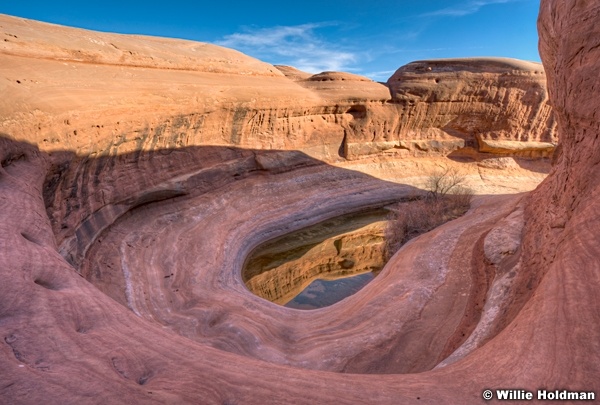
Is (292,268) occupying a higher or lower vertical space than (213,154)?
lower

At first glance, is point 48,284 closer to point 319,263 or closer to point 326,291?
point 326,291

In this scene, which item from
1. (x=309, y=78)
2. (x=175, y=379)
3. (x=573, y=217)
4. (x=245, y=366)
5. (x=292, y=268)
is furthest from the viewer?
(x=309, y=78)

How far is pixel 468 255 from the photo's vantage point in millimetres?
8336

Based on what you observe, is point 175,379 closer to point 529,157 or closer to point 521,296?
point 521,296

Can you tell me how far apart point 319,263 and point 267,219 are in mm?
2155

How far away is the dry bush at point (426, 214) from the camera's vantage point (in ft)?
37.9

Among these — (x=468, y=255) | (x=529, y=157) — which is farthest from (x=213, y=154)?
(x=529, y=157)

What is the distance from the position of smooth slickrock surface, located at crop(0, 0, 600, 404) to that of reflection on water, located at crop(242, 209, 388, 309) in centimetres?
54

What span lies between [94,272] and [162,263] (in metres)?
1.44

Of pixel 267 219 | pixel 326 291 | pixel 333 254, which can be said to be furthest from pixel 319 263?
pixel 267 219

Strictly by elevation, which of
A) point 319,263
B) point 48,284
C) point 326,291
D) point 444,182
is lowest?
point 326,291

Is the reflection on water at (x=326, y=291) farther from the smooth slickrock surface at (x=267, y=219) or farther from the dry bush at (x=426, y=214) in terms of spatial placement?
the smooth slickrock surface at (x=267, y=219)

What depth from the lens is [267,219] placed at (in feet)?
39.7

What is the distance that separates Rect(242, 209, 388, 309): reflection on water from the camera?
1027 centimetres
